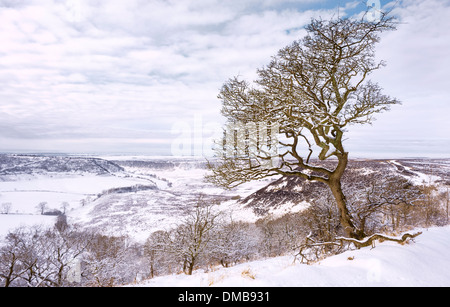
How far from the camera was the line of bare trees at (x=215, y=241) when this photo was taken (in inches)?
260

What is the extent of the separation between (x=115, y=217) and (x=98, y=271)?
65.6m

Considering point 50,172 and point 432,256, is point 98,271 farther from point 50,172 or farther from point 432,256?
point 50,172

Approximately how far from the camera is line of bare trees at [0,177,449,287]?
260 inches

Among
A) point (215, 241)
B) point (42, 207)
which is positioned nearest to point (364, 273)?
point (215, 241)

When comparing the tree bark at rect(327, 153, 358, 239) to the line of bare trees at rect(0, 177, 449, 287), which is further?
the line of bare trees at rect(0, 177, 449, 287)

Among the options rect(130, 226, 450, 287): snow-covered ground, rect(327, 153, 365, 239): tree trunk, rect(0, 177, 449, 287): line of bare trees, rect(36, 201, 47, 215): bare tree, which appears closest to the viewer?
rect(130, 226, 450, 287): snow-covered ground

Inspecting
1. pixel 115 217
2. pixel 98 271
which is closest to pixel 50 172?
pixel 115 217

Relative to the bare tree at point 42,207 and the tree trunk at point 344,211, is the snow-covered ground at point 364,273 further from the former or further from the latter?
the bare tree at point 42,207

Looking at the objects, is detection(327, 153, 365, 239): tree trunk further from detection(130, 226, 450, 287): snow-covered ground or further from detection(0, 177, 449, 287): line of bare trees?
detection(130, 226, 450, 287): snow-covered ground

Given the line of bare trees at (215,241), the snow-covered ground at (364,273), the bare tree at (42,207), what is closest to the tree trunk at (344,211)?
the line of bare trees at (215,241)

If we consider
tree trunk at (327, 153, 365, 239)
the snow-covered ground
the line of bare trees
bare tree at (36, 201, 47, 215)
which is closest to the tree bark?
tree trunk at (327, 153, 365, 239)

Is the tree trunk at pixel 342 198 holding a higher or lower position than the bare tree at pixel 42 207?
higher

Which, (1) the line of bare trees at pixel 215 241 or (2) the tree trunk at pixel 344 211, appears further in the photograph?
(1) the line of bare trees at pixel 215 241

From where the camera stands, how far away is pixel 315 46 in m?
5.45
